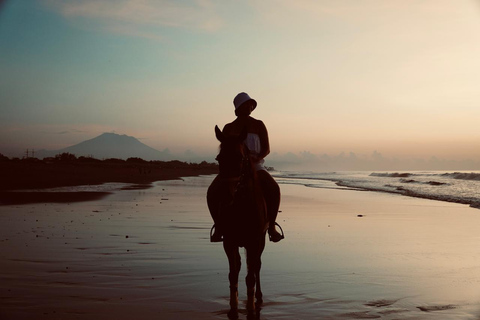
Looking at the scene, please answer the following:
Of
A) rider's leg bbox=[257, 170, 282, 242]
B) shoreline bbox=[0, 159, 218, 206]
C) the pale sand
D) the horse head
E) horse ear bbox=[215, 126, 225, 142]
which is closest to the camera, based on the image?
the horse head

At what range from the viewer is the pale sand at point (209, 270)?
20.0 feet

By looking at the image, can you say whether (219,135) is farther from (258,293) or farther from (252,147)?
(258,293)

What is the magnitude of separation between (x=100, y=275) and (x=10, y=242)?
3.69 m

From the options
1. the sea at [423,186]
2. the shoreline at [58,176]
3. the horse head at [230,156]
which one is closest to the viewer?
the horse head at [230,156]

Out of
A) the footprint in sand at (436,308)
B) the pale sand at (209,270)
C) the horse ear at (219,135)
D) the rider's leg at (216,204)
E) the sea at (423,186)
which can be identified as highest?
the horse ear at (219,135)

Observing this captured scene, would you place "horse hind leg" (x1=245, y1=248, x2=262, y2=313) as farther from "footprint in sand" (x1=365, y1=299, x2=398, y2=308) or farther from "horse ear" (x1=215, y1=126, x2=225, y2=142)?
"horse ear" (x1=215, y1=126, x2=225, y2=142)

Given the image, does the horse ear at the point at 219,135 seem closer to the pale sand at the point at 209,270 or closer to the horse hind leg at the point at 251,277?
the horse hind leg at the point at 251,277

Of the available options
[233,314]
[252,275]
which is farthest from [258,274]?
[233,314]

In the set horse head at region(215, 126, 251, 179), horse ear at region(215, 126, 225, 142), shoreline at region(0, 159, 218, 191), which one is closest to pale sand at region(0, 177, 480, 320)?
horse head at region(215, 126, 251, 179)

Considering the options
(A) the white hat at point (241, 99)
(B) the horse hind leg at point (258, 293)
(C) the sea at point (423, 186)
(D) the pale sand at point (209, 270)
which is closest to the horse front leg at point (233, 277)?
(D) the pale sand at point (209, 270)

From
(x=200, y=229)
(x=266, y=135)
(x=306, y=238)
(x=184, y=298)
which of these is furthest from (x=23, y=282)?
(x=306, y=238)

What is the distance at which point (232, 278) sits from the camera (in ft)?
20.7

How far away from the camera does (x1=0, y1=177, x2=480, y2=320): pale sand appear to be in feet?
20.0

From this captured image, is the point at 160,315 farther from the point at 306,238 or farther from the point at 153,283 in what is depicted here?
the point at 306,238
